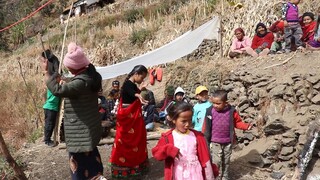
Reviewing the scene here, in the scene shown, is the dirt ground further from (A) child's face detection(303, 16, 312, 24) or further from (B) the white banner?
(A) child's face detection(303, 16, 312, 24)

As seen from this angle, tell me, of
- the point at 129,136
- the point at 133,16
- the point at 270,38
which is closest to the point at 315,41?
the point at 270,38

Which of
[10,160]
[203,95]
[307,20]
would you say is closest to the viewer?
[10,160]

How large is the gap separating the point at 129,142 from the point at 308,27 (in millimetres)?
4156

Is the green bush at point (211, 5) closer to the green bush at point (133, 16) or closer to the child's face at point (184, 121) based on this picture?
the green bush at point (133, 16)

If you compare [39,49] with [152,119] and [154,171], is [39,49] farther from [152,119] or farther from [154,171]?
[154,171]

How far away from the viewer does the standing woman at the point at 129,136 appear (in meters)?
4.36

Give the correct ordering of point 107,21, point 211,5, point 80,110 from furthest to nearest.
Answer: point 107,21 < point 211,5 < point 80,110

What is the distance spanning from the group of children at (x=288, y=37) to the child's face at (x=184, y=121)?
367 centimetres

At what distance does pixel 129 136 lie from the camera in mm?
4516

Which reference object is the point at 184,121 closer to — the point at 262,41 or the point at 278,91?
the point at 278,91

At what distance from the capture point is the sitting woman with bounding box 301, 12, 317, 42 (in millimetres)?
6617

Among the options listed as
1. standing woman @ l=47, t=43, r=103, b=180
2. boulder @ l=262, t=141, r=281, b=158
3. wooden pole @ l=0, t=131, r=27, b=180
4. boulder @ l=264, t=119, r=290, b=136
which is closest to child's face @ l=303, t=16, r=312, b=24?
boulder @ l=264, t=119, r=290, b=136

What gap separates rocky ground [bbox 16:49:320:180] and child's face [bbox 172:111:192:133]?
1.77 metres

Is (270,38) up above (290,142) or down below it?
above
